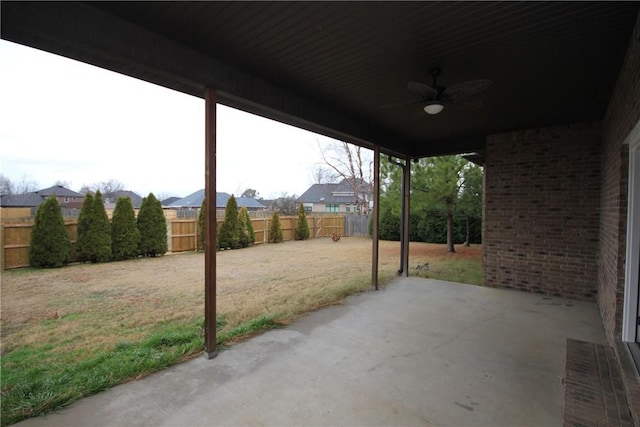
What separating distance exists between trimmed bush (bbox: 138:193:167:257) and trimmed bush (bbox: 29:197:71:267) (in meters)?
2.01

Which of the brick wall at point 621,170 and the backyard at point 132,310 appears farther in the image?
the backyard at point 132,310

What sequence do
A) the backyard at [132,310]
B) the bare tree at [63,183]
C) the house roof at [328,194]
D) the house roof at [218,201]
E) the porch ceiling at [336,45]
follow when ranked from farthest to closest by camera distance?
Answer: 1. the house roof at [328,194]
2. the house roof at [218,201]
3. the bare tree at [63,183]
4. the backyard at [132,310]
5. the porch ceiling at [336,45]

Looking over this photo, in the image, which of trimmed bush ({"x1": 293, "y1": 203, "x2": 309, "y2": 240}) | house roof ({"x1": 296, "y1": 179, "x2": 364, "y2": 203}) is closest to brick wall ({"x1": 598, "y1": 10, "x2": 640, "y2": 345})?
trimmed bush ({"x1": 293, "y1": 203, "x2": 309, "y2": 240})

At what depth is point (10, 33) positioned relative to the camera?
1956 mm

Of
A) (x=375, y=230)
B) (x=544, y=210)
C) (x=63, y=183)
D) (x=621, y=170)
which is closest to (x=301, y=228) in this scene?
(x=375, y=230)

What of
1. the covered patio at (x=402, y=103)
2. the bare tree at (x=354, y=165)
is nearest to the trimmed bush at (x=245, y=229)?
the bare tree at (x=354, y=165)

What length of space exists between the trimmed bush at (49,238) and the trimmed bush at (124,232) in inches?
48.1

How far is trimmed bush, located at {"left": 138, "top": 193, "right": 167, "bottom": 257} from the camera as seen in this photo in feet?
32.0

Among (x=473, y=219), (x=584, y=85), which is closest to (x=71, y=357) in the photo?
(x=584, y=85)

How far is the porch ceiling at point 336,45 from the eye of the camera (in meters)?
2.06

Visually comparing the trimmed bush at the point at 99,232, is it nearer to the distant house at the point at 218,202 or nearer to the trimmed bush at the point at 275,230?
the trimmed bush at the point at 275,230

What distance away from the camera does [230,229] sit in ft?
40.0

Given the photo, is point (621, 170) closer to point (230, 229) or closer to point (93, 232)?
point (93, 232)

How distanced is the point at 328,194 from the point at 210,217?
1164 inches
